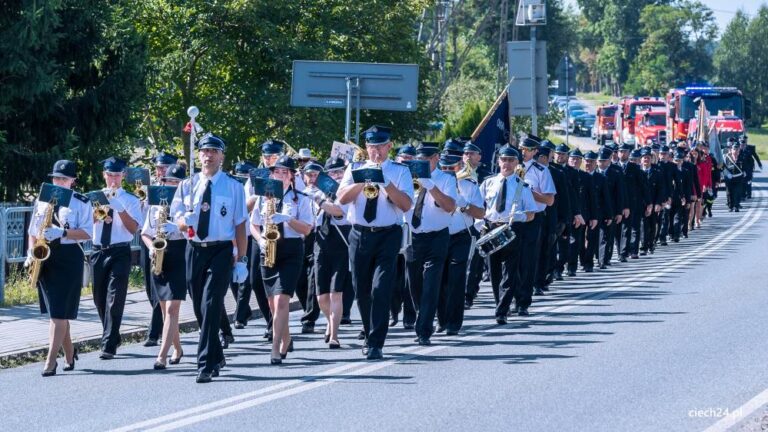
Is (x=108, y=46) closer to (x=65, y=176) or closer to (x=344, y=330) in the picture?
(x=344, y=330)

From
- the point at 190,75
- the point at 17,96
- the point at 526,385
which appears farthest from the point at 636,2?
the point at 526,385

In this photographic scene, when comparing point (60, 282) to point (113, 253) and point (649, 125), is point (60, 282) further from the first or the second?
point (649, 125)

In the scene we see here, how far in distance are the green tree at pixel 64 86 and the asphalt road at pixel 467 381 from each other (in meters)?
6.02

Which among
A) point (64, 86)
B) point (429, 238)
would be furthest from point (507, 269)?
point (64, 86)

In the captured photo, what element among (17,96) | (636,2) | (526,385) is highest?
(636,2)

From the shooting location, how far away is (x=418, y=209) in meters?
13.4

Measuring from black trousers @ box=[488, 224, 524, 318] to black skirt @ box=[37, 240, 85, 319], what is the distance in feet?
15.6

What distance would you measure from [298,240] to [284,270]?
29cm

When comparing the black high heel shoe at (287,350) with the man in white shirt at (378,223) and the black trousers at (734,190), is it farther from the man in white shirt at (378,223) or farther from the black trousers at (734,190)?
the black trousers at (734,190)

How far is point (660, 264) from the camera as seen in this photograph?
73.7 feet

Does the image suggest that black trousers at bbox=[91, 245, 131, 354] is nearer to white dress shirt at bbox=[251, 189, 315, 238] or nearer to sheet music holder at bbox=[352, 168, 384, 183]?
white dress shirt at bbox=[251, 189, 315, 238]

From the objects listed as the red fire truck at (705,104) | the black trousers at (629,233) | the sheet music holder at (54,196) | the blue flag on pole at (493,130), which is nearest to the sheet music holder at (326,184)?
the sheet music holder at (54,196)

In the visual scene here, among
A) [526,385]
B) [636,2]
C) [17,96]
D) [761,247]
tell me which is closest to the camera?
[526,385]

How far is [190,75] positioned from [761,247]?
11.4 meters
